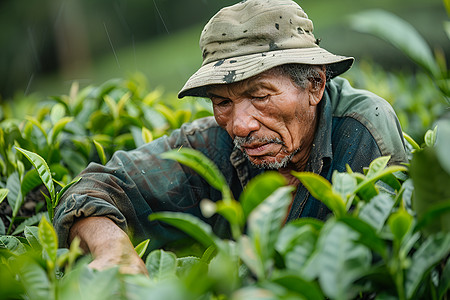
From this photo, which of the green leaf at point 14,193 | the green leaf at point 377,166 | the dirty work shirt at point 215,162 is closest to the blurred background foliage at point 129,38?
the dirty work shirt at point 215,162

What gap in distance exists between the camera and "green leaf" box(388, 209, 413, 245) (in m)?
1.04

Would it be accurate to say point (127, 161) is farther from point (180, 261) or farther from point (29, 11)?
point (29, 11)

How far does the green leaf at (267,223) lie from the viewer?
A: 0.99m

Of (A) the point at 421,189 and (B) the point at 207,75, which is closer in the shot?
(A) the point at 421,189

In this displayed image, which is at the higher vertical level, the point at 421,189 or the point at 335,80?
the point at 421,189

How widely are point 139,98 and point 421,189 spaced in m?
2.50

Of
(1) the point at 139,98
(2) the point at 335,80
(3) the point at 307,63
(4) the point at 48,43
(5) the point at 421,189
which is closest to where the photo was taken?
(5) the point at 421,189

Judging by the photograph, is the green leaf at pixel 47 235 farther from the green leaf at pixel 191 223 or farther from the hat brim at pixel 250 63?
the hat brim at pixel 250 63

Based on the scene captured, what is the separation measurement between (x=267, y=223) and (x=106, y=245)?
866mm

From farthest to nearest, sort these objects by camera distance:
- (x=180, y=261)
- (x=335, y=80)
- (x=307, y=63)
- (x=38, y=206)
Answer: (x=335, y=80), (x=38, y=206), (x=307, y=63), (x=180, y=261)

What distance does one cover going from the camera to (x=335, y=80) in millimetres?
2666

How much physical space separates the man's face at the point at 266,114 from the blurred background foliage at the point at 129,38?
7229 mm

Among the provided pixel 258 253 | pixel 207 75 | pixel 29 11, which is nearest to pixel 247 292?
pixel 258 253

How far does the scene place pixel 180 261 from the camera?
4.73 ft
